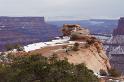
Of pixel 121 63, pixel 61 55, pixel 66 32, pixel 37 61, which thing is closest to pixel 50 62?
pixel 37 61

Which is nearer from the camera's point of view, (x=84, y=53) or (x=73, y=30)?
(x=84, y=53)

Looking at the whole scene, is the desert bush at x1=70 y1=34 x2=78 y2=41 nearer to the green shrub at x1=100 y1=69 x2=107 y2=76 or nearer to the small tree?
the small tree

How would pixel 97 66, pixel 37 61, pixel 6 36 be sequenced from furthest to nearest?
pixel 6 36 → pixel 97 66 → pixel 37 61

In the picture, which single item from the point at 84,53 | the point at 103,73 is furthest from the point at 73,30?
the point at 103,73

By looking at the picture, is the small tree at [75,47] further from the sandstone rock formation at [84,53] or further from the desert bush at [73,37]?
the desert bush at [73,37]

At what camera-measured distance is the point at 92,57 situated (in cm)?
→ 5112

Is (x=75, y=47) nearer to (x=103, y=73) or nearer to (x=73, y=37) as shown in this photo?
(x=103, y=73)

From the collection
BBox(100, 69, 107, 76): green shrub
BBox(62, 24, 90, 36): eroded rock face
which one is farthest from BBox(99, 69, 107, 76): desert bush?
BBox(62, 24, 90, 36): eroded rock face

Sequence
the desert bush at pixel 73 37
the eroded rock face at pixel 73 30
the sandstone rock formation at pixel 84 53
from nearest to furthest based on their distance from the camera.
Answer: the sandstone rock formation at pixel 84 53 → the desert bush at pixel 73 37 → the eroded rock face at pixel 73 30

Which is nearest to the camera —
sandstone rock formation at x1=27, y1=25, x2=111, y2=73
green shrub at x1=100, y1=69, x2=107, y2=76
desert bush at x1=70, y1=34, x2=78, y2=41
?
sandstone rock formation at x1=27, y1=25, x2=111, y2=73

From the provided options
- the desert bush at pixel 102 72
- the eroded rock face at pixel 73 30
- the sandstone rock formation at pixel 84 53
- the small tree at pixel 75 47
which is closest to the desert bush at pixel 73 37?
the eroded rock face at pixel 73 30

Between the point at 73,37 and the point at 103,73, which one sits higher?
the point at 73,37

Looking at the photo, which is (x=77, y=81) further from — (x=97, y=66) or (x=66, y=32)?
(x=66, y=32)

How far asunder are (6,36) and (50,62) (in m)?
155
